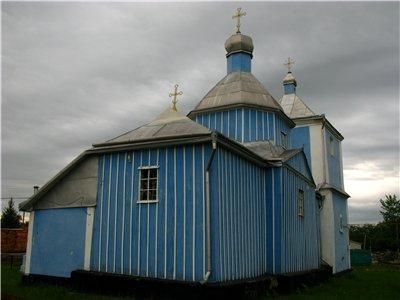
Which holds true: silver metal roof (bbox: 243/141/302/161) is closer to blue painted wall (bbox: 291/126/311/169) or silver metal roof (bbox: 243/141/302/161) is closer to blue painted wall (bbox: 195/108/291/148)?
blue painted wall (bbox: 195/108/291/148)

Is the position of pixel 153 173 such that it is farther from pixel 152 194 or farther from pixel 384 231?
pixel 384 231

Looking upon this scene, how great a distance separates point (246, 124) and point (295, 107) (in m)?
7.56

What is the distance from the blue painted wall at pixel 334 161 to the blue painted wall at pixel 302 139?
3.27ft

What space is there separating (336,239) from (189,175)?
484 inches

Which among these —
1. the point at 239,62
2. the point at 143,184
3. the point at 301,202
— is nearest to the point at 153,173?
the point at 143,184

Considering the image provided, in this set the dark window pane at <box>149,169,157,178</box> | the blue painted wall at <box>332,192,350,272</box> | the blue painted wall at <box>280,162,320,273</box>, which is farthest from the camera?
the blue painted wall at <box>332,192,350,272</box>

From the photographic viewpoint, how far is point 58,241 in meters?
12.5

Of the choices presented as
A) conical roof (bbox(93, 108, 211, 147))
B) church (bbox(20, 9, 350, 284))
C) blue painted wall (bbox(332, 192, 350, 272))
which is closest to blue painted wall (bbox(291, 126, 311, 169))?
blue painted wall (bbox(332, 192, 350, 272))

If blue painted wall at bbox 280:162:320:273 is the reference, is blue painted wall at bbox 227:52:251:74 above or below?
above

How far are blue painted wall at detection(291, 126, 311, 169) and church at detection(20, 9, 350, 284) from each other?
5413 mm

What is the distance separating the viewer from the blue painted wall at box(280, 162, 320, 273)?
13312mm

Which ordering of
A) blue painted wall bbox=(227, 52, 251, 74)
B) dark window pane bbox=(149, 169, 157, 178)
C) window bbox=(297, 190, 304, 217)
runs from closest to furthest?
dark window pane bbox=(149, 169, 157, 178)
window bbox=(297, 190, 304, 217)
blue painted wall bbox=(227, 52, 251, 74)

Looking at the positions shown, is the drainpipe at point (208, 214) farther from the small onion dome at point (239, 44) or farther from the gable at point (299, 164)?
the small onion dome at point (239, 44)

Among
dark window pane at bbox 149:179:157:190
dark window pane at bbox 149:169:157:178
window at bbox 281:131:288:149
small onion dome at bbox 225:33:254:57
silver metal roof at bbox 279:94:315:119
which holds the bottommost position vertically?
dark window pane at bbox 149:179:157:190
